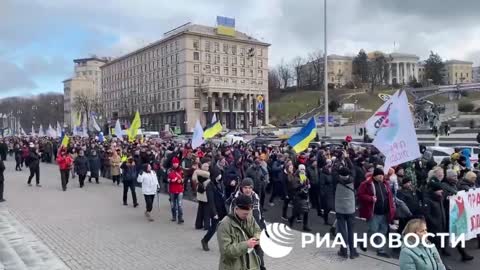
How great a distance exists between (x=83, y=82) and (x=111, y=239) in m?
153

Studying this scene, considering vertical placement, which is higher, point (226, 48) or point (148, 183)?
point (226, 48)

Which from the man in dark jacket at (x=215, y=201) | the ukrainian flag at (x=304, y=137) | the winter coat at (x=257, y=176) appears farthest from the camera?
the ukrainian flag at (x=304, y=137)

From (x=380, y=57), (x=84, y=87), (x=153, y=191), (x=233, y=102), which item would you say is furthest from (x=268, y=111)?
(x=153, y=191)

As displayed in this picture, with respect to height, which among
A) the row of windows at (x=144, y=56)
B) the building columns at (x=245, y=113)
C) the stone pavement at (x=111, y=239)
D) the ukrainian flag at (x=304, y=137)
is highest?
the row of windows at (x=144, y=56)

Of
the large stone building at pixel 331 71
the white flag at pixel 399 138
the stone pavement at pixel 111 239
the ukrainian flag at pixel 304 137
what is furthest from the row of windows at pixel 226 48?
the white flag at pixel 399 138

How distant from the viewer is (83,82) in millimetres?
154250

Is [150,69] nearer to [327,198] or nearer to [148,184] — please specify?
[148,184]

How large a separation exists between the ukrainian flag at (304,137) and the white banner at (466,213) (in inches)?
223

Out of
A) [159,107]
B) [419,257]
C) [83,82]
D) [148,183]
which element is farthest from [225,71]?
[419,257]

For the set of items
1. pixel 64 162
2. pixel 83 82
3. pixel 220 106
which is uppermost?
pixel 83 82

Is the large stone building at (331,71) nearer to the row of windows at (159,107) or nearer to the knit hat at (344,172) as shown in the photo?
the row of windows at (159,107)

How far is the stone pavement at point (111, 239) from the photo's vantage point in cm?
810

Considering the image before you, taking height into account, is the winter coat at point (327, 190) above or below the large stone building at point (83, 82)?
below

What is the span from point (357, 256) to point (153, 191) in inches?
223
